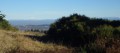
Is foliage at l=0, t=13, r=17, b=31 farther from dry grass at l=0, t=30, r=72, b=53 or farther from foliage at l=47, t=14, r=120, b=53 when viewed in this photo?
dry grass at l=0, t=30, r=72, b=53

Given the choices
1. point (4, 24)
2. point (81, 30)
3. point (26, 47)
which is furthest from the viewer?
point (4, 24)

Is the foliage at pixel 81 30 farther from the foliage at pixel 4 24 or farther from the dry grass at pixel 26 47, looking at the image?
the foliage at pixel 4 24

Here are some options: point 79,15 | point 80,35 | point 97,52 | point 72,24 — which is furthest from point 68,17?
point 97,52

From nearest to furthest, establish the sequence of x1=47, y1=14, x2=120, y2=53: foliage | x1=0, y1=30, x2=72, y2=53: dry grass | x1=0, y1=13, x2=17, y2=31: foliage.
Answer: x1=0, y1=30, x2=72, y2=53: dry grass → x1=47, y1=14, x2=120, y2=53: foliage → x1=0, y1=13, x2=17, y2=31: foliage

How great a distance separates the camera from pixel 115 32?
2531 cm

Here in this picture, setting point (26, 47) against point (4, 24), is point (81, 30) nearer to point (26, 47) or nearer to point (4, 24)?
point (26, 47)

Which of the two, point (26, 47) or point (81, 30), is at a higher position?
point (26, 47)

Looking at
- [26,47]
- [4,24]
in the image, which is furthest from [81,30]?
[4,24]

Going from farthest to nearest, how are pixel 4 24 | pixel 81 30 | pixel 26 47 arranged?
pixel 4 24 → pixel 81 30 → pixel 26 47

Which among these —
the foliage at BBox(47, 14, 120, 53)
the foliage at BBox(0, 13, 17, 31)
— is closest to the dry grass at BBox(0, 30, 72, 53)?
the foliage at BBox(47, 14, 120, 53)

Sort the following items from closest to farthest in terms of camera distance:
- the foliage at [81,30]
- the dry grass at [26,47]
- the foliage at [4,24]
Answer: the dry grass at [26,47] → the foliage at [81,30] → the foliage at [4,24]

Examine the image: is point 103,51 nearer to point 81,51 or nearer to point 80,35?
point 81,51

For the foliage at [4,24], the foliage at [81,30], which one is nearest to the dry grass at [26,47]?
the foliage at [81,30]

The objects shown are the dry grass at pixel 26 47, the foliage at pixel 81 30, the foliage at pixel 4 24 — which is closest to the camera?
the dry grass at pixel 26 47
